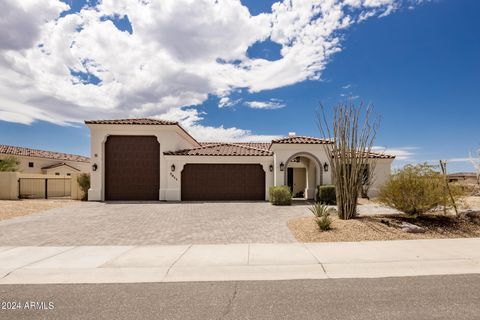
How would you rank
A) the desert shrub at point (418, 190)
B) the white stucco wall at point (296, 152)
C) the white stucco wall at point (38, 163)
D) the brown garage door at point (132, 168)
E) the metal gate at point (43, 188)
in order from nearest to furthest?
the desert shrub at point (418, 190) < the white stucco wall at point (296, 152) < the brown garage door at point (132, 168) < the metal gate at point (43, 188) < the white stucco wall at point (38, 163)

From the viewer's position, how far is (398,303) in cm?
416

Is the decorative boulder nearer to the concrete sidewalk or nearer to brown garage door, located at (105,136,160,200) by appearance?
the concrete sidewalk

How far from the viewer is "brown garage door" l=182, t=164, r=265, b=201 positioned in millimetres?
19625

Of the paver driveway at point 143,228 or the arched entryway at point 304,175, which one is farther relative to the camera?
the arched entryway at point 304,175

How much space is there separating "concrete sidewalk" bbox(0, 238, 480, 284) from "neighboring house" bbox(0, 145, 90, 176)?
36.1 metres

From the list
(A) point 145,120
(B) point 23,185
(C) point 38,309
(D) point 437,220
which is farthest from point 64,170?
(D) point 437,220

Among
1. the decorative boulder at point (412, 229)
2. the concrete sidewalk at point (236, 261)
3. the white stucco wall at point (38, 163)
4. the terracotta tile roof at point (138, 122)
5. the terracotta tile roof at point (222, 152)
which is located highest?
the terracotta tile roof at point (138, 122)

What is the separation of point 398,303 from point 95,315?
4729 mm

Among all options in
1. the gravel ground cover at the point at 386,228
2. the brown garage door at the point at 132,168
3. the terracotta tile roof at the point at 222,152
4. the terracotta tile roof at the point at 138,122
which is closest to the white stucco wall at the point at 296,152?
the terracotta tile roof at the point at 222,152

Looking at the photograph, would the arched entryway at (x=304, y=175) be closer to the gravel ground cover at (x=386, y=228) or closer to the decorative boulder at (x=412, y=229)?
the gravel ground cover at (x=386, y=228)

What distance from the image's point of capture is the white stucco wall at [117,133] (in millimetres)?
19078

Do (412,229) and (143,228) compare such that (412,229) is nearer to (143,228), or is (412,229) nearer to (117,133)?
(143,228)

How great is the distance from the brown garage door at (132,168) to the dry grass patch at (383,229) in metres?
12.8

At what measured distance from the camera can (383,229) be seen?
8836 millimetres
